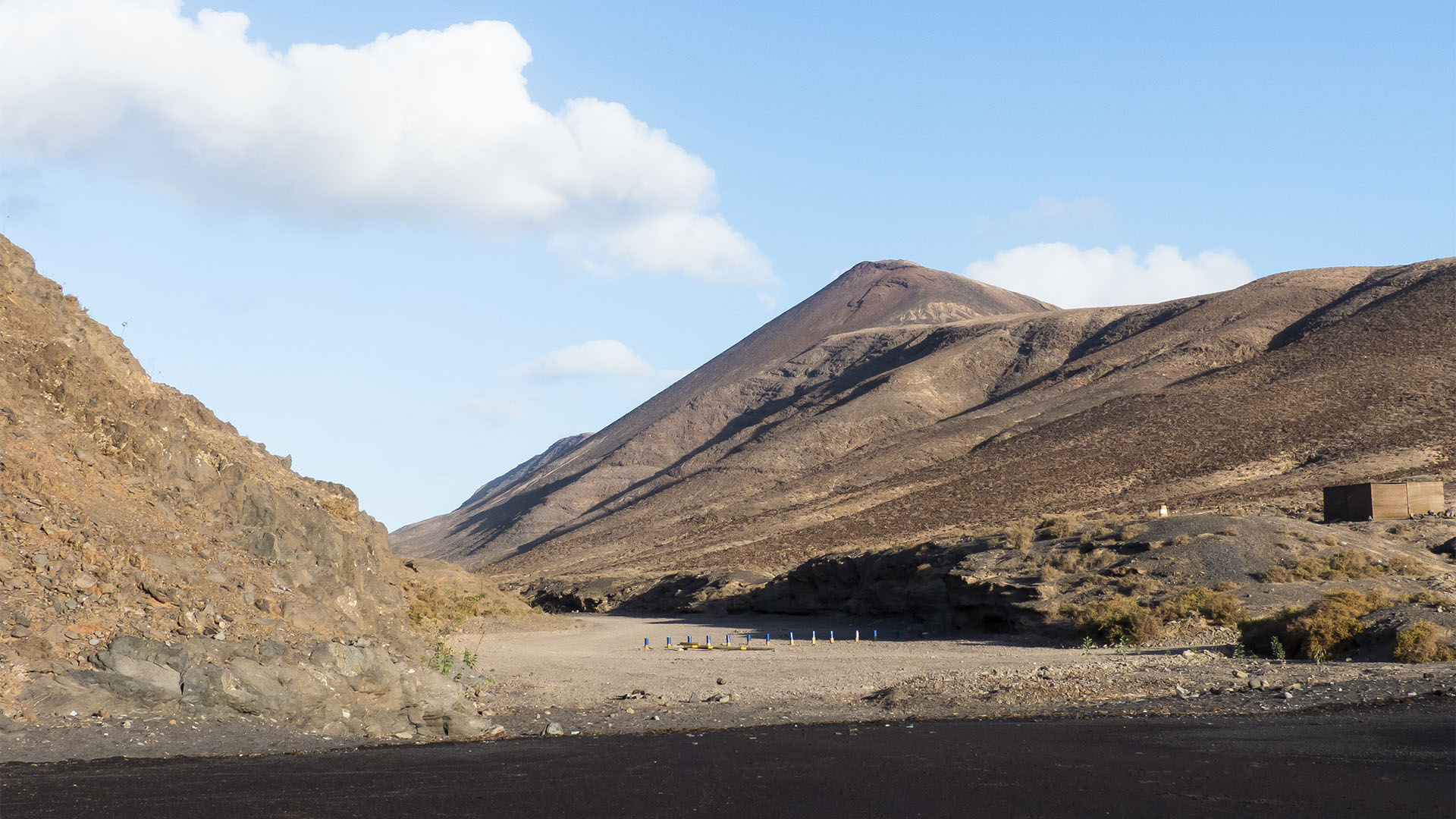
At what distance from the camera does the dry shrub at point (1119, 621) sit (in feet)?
89.8

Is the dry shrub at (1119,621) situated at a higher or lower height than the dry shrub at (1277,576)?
lower

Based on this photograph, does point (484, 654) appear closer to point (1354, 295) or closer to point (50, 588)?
point (50, 588)

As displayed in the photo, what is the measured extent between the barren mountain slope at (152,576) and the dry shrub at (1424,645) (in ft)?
50.9

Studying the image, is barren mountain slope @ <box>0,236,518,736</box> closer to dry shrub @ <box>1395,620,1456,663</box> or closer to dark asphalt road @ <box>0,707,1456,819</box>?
dark asphalt road @ <box>0,707,1456,819</box>

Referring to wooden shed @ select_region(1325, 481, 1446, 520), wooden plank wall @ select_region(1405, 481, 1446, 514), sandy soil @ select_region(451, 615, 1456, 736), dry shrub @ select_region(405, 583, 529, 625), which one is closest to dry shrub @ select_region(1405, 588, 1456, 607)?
sandy soil @ select_region(451, 615, 1456, 736)

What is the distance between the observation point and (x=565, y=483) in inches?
5433

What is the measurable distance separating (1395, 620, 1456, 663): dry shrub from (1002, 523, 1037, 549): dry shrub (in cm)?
1900

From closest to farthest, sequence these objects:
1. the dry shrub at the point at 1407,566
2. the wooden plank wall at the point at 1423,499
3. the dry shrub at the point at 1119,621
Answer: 1. the dry shrub at the point at 1119,621
2. the dry shrub at the point at 1407,566
3. the wooden plank wall at the point at 1423,499

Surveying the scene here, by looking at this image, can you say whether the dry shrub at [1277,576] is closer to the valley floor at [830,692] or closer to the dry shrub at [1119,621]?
the dry shrub at [1119,621]

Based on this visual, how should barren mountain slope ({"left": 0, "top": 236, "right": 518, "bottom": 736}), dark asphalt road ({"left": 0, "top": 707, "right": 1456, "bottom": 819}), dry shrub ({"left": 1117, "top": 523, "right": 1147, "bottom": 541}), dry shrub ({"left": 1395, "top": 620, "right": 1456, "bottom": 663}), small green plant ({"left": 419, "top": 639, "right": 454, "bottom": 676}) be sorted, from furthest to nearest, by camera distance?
dry shrub ({"left": 1117, "top": 523, "right": 1147, "bottom": 541}), dry shrub ({"left": 1395, "top": 620, "right": 1456, "bottom": 663}), small green plant ({"left": 419, "top": 639, "right": 454, "bottom": 676}), barren mountain slope ({"left": 0, "top": 236, "right": 518, "bottom": 736}), dark asphalt road ({"left": 0, "top": 707, "right": 1456, "bottom": 819})

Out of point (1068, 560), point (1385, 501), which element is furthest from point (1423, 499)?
point (1068, 560)

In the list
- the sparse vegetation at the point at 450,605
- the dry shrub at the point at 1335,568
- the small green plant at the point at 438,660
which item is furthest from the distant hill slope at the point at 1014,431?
the small green plant at the point at 438,660

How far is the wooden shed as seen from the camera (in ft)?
128

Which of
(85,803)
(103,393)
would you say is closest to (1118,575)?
(103,393)
